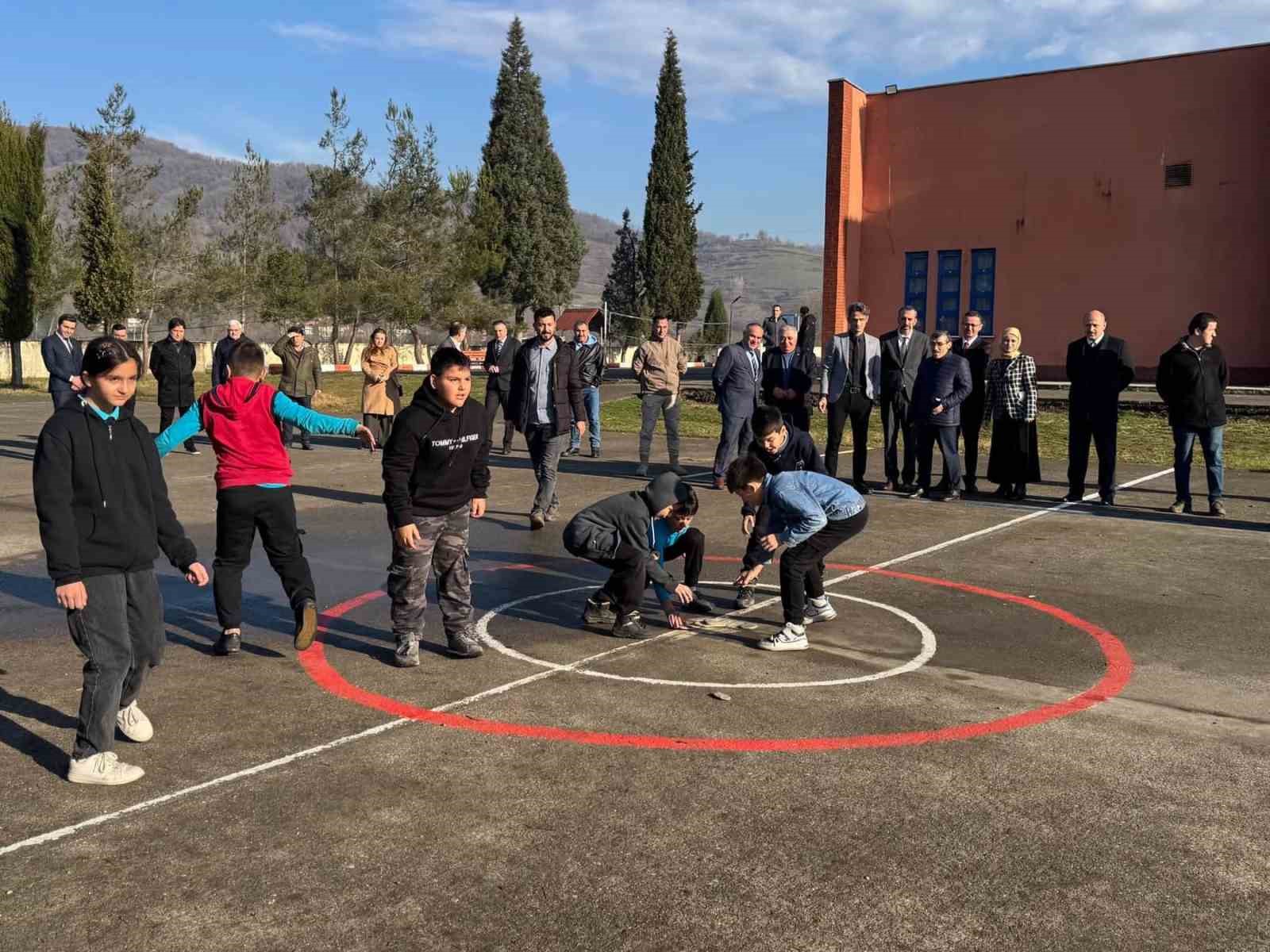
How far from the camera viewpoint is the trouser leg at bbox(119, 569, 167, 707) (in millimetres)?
5109

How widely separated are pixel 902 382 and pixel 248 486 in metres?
8.61

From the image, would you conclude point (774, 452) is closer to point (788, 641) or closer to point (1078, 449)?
point (788, 641)

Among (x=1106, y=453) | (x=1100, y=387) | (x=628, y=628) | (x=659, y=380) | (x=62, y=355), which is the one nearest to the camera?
(x=628, y=628)

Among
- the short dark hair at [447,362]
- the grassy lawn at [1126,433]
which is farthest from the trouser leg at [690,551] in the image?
the grassy lawn at [1126,433]

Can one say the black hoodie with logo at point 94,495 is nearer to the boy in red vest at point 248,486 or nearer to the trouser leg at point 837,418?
the boy in red vest at point 248,486

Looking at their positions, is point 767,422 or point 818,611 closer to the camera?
point 818,611

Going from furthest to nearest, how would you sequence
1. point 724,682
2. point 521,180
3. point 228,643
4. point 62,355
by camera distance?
point 521,180 < point 62,355 < point 228,643 < point 724,682

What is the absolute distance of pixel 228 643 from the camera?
6.86 meters

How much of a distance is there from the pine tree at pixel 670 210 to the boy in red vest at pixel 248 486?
6085 centimetres

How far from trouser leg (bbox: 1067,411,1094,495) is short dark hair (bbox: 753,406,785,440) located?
6337 mm

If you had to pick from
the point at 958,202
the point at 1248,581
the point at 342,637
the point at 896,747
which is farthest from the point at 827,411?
the point at 958,202

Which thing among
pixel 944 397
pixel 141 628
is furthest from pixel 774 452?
pixel 944 397

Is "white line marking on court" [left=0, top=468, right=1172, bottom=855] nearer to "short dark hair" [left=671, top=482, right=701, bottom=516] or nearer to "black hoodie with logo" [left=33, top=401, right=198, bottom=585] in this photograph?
"short dark hair" [left=671, top=482, right=701, bottom=516]

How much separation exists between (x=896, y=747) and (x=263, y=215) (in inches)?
1966
